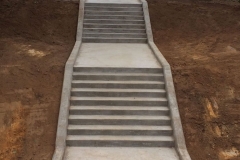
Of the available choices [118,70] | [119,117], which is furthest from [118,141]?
[118,70]

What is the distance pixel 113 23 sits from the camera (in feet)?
44.9

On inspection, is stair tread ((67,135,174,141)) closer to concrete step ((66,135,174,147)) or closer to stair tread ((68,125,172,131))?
concrete step ((66,135,174,147))

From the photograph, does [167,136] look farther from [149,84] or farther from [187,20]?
[187,20]

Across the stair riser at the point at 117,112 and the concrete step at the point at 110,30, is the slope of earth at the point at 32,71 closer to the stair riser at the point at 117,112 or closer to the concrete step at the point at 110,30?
the stair riser at the point at 117,112

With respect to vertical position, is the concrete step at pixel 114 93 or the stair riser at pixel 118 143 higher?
the concrete step at pixel 114 93

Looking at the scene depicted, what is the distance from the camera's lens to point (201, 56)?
10.7 m

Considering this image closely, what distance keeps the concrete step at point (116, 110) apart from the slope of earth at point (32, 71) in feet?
2.06

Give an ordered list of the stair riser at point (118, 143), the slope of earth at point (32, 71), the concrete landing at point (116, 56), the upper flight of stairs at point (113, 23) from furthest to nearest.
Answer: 1. the upper flight of stairs at point (113, 23)
2. the concrete landing at point (116, 56)
3. the stair riser at point (118, 143)
4. the slope of earth at point (32, 71)

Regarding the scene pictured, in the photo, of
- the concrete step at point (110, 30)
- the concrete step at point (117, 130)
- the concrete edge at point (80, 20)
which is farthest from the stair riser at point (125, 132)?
the concrete step at point (110, 30)

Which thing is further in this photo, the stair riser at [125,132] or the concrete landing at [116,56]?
the concrete landing at [116,56]

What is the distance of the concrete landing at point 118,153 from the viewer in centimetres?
692

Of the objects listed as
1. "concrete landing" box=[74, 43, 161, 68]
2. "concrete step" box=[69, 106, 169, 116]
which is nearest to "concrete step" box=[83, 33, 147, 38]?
"concrete landing" box=[74, 43, 161, 68]

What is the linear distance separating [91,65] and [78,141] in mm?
2866

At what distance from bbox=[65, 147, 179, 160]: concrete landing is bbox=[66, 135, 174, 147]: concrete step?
0.45ft
